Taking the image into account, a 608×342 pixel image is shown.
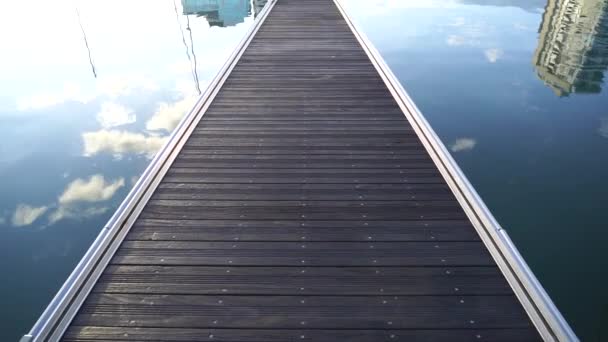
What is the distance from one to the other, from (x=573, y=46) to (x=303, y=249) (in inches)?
579

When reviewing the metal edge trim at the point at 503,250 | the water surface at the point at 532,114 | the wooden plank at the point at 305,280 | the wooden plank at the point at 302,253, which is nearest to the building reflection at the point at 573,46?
the water surface at the point at 532,114

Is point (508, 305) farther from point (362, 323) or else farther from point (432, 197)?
point (432, 197)

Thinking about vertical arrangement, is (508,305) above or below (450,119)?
above

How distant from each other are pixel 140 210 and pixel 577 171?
23.4 feet

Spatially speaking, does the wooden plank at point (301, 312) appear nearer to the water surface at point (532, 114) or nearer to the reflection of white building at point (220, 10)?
the water surface at point (532, 114)

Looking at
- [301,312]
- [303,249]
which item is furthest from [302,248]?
[301,312]

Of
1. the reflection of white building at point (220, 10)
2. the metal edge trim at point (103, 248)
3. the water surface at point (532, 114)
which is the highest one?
the metal edge trim at point (103, 248)

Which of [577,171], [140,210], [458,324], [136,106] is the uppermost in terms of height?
[140,210]

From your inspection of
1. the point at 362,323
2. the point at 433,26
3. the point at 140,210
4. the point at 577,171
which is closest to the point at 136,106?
the point at 140,210

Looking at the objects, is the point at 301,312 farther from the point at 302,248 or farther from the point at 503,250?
the point at 503,250

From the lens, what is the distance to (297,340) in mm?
2678

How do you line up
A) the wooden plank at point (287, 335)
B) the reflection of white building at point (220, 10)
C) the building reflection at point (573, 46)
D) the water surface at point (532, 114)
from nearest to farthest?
the wooden plank at point (287, 335) < the water surface at point (532, 114) < the building reflection at point (573, 46) < the reflection of white building at point (220, 10)

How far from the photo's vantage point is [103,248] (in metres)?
3.28

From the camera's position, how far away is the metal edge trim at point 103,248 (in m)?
2.71
